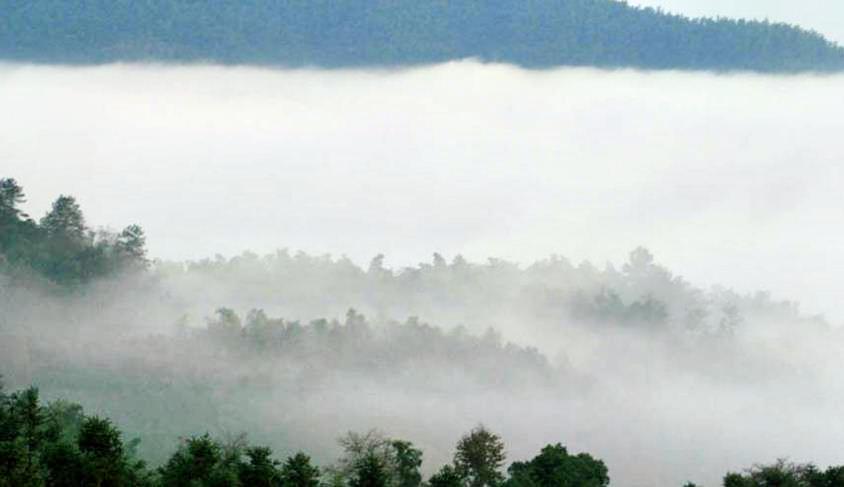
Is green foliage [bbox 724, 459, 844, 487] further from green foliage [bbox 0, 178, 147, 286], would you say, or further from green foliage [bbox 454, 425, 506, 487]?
green foliage [bbox 0, 178, 147, 286]

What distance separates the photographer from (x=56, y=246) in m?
124

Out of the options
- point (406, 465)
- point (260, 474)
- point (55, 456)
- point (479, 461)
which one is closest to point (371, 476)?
point (260, 474)

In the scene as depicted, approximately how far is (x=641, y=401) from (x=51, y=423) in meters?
95.2

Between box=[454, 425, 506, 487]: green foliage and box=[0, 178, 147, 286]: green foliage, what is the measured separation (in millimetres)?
54806

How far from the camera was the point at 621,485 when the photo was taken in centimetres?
11519

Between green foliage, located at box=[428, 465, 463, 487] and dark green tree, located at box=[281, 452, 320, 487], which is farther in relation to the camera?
green foliage, located at box=[428, 465, 463, 487]

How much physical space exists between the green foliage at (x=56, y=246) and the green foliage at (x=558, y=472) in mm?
56969

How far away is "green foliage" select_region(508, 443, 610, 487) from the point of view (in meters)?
68.0

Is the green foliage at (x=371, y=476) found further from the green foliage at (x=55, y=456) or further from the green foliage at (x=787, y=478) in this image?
the green foliage at (x=787, y=478)

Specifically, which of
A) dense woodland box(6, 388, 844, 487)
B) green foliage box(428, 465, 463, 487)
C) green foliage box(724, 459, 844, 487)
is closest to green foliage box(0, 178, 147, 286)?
dense woodland box(6, 388, 844, 487)

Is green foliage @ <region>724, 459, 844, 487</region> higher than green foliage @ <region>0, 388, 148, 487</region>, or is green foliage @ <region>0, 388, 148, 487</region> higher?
green foliage @ <region>724, 459, 844, 487</region>

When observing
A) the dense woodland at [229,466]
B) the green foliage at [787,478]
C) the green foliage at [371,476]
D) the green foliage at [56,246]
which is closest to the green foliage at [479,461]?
the dense woodland at [229,466]

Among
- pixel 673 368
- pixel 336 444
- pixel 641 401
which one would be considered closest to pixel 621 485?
pixel 336 444

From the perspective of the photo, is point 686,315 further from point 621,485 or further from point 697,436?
point 621,485
